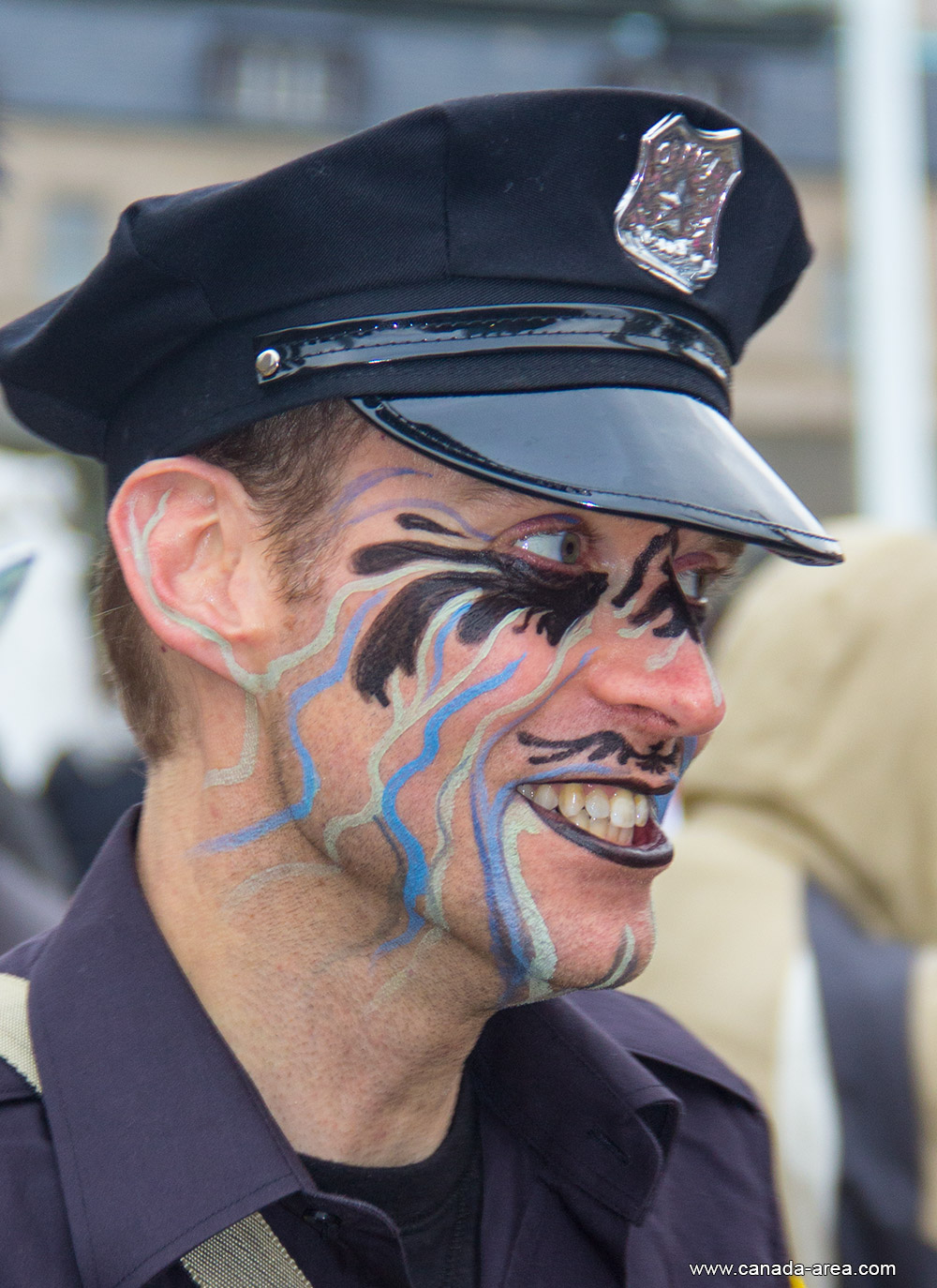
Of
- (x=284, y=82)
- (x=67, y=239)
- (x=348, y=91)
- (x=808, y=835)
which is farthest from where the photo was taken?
(x=67, y=239)

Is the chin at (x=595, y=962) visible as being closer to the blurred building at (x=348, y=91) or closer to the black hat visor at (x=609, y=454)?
the black hat visor at (x=609, y=454)

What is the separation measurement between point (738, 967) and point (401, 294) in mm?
1493

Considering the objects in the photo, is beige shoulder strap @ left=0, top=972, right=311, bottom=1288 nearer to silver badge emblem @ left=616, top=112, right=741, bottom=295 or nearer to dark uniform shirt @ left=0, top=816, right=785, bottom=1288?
dark uniform shirt @ left=0, top=816, right=785, bottom=1288

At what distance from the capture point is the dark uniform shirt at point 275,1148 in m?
1.53

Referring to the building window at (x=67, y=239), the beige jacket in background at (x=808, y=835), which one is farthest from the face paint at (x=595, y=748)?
Answer: the building window at (x=67, y=239)

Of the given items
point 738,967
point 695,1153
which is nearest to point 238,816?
point 695,1153

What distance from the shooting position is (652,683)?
5.50ft

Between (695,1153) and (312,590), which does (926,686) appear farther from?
(312,590)

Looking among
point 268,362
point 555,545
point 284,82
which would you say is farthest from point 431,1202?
point 284,82

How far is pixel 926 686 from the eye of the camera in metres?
2.88

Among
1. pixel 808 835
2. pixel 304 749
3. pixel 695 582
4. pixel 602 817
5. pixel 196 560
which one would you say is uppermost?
pixel 196 560

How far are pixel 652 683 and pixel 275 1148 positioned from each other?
26.1 inches

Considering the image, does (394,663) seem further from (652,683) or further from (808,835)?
(808,835)

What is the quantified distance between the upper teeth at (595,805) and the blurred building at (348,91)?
32.5ft
